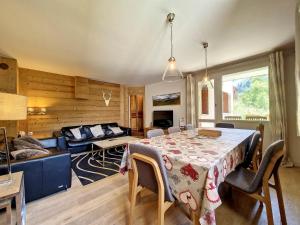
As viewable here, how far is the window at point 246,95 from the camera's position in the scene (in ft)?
11.2

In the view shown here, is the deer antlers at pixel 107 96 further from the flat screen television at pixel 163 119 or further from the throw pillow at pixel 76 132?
the flat screen television at pixel 163 119

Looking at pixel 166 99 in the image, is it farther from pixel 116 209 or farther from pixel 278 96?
pixel 116 209

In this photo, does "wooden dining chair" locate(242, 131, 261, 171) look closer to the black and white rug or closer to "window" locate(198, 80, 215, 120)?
the black and white rug

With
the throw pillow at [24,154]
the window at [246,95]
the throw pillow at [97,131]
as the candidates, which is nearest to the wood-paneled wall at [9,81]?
the throw pillow at [97,131]

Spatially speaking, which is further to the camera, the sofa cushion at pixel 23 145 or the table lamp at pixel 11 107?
the sofa cushion at pixel 23 145

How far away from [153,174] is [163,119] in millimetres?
4205

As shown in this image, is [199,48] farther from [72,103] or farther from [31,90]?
[31,90]

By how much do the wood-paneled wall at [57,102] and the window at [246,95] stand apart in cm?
430

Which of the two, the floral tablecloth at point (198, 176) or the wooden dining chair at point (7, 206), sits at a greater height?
the floral tablecloth at point (198, 176)

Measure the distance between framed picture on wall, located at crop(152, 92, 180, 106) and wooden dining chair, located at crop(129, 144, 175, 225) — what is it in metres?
4.02

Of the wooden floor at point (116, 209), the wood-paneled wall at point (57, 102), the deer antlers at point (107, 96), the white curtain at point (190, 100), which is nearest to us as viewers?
the wooden floor at point (116, 209)

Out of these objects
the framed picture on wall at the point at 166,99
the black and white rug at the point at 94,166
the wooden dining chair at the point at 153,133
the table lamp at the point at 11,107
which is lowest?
the black and white rug at the point at 94,166

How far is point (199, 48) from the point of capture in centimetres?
302

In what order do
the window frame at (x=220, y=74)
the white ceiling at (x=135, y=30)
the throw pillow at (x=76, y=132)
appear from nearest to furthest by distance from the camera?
the white ceiling at (x=135, y=30) < the window frame at (x=220, y=74) < the throw pillow at (x=76, y=132)
